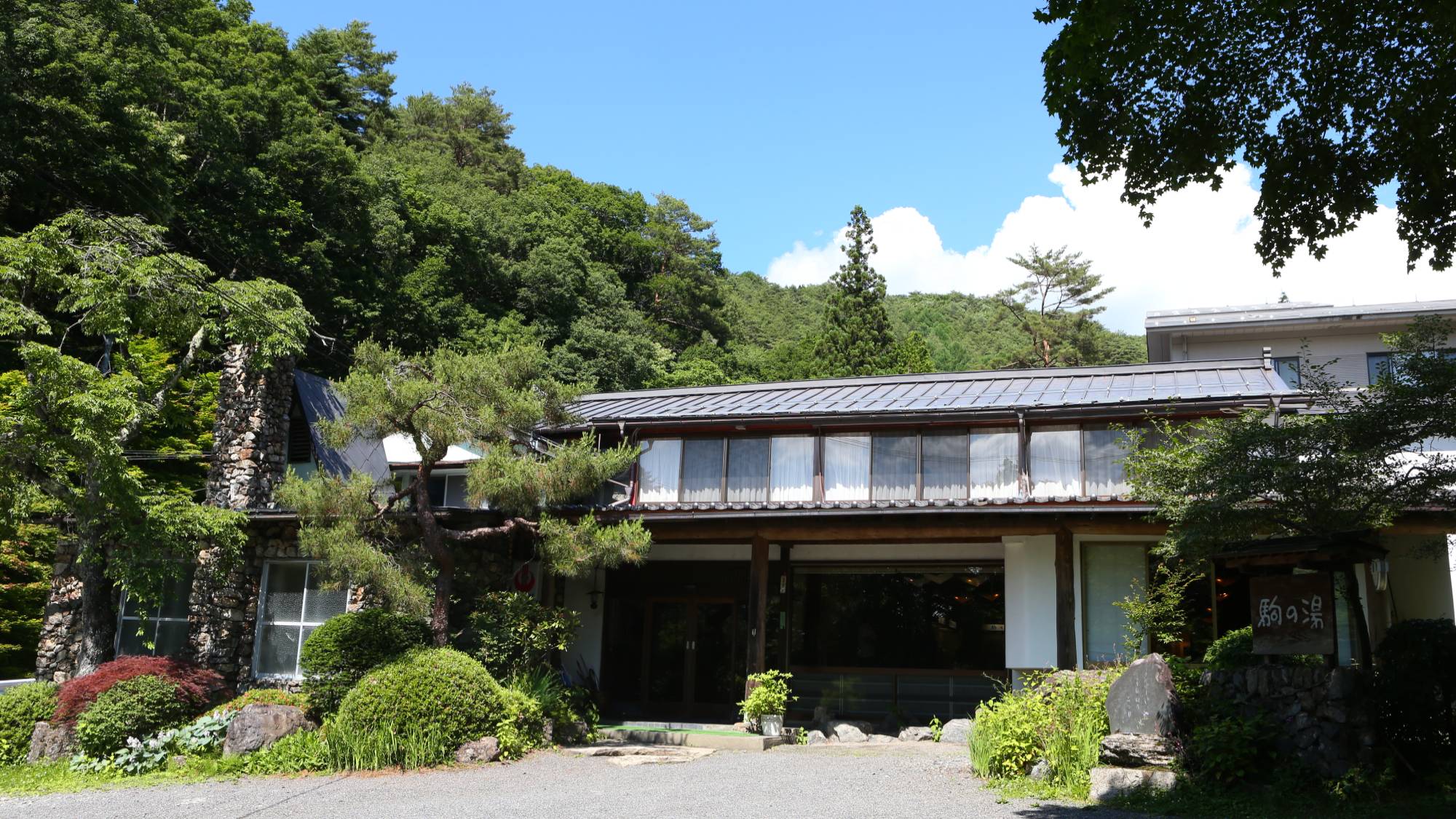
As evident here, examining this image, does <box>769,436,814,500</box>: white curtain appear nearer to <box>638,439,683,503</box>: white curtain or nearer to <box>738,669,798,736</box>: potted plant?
<box>638,439,683,503</box>: white curtain

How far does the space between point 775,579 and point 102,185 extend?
16.8m

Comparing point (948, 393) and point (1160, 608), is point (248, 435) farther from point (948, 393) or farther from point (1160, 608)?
point (1160, 608)

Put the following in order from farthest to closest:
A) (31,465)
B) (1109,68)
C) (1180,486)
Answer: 1. (31,465)
2. (1180,486)
3. (1109,68)

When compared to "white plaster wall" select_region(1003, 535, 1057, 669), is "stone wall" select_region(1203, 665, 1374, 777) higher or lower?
lower

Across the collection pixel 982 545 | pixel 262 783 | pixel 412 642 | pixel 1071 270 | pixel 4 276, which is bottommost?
pixel 262 783

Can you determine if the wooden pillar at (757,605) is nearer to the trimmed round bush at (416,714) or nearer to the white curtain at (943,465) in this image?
the white curtain at (943,465)

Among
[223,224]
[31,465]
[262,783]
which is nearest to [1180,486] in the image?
[262,783]

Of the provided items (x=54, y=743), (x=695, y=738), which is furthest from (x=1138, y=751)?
(x=54, y=743)

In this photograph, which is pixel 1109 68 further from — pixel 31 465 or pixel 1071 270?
pixel 1071 270

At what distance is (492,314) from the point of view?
3538cm

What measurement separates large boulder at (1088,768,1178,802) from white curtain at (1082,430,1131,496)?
6.49 metres

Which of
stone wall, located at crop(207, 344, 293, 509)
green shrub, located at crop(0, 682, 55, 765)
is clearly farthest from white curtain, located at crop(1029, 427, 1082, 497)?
green shrub, located at crop(0, 682, 55, 765)

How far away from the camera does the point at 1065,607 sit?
47.5ft

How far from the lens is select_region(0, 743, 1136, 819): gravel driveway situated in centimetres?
932
